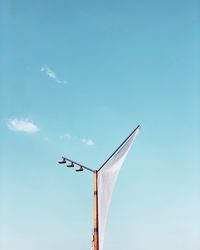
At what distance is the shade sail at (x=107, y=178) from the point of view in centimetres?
1460

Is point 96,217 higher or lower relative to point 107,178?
lower

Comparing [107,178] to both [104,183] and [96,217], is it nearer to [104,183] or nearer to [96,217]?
[104,183]

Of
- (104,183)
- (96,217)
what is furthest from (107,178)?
(96,217)

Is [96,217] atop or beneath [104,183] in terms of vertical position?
beneath

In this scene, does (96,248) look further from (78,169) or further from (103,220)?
(78,169)

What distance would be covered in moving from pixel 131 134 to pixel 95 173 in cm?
234

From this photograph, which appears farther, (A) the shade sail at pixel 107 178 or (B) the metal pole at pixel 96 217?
(A) the shade sail at pixel 107 178

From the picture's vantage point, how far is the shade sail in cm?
1460

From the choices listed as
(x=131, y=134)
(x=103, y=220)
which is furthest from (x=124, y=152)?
(x=103, y=220)

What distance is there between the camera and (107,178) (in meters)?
15.3

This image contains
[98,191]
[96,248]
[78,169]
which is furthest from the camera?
[78,169]

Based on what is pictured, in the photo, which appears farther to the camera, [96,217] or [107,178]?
[107,178]

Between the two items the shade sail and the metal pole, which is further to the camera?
the shade sail

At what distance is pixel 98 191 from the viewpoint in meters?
15.0
